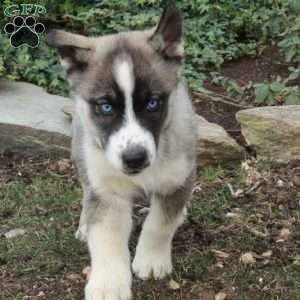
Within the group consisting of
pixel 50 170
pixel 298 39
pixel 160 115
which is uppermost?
pixel 160 115

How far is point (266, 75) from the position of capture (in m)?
7.69

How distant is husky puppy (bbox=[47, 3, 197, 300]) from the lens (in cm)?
371

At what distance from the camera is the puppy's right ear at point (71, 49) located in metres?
3.98

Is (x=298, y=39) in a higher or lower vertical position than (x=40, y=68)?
higher

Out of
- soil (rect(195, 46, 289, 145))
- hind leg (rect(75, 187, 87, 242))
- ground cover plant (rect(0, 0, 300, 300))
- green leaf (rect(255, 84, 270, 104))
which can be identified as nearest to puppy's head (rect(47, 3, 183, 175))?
hind leg (rect(75, 187, 87, 242))

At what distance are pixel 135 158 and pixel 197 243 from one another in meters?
1.25

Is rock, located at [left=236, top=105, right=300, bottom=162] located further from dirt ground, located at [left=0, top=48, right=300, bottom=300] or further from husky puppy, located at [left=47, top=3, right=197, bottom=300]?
husky puppy, located at [left=47, top=3, right=197, bottom=300]

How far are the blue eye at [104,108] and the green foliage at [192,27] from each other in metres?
3.48

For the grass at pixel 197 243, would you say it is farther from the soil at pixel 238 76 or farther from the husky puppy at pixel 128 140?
the soil at pixel 238 76

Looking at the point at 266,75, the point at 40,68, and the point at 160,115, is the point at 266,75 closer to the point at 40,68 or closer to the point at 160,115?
the point at 40,68

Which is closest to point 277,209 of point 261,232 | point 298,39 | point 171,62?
point 261,232

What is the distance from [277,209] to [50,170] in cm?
189

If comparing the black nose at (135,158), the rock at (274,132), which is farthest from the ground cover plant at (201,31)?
the black nose at (135,158)

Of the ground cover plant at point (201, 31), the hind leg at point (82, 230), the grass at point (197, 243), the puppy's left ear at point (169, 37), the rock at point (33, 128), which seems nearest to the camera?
the puppy's left ear at point (169, 37)
